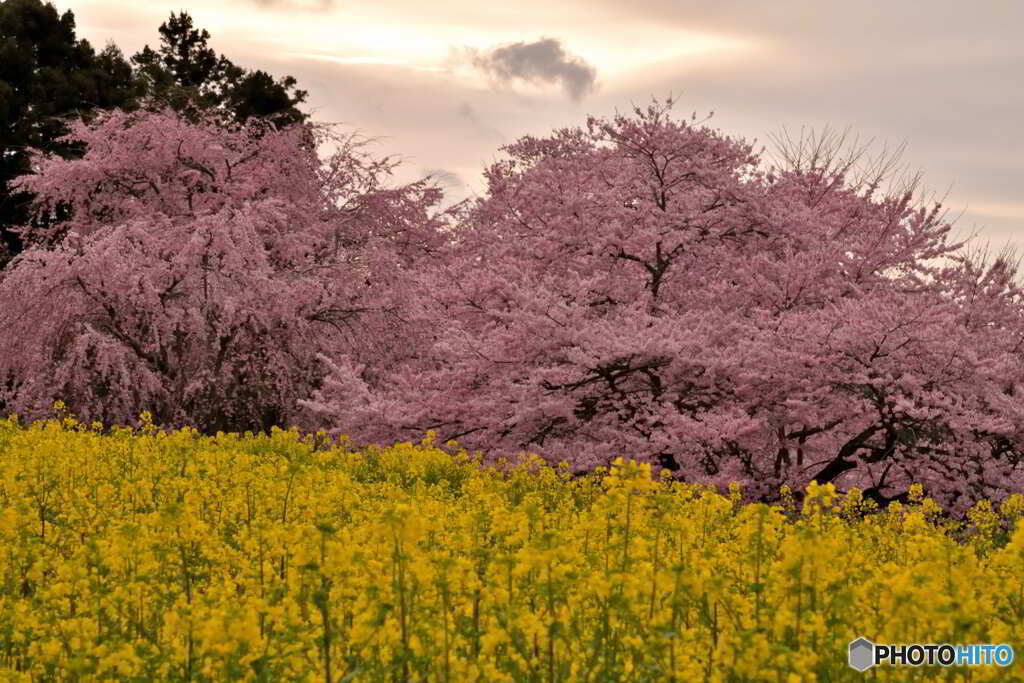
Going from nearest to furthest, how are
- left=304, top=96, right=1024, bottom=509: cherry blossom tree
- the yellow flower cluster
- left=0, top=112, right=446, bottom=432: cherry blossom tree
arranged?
the yellow flower cluster, left=304, top=96, right=1024, bottom=509: cherry blossom tree, left=0, top=112, right=446, bottom=432: cherry blossom tree

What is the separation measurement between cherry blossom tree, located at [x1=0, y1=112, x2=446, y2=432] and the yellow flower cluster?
35.7ft

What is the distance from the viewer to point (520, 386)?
13500 millimetres

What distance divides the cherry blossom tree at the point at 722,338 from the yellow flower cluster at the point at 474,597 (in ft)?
17.4

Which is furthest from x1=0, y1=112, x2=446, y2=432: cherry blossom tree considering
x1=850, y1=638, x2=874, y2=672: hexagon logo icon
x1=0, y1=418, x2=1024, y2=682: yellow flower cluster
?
x1=850, y1=638, x2=874, y2=672: hexagon logo icon

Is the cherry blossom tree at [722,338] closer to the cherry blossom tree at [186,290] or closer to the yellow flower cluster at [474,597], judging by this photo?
the cherry blossom tree at [186,290]

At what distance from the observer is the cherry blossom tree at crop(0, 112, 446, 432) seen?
711 inches

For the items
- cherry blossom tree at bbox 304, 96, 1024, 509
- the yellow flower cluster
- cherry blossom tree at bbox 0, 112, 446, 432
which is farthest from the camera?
cherry blossom tree at bbox 0, 112, 446, 432

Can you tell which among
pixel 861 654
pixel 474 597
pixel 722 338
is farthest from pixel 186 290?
pixel 861 654

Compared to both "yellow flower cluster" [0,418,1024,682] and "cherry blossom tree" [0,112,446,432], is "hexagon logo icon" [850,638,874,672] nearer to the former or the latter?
"yellow flower cluster" [0,418,1024,682]
